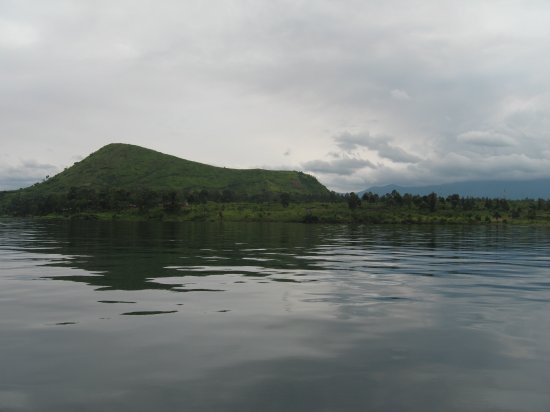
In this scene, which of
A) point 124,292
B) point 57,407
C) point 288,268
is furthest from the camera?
point 288,268

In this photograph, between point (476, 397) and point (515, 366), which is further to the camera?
point (515, 366)

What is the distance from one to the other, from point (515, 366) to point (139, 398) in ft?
43.8

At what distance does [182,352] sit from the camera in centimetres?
1858

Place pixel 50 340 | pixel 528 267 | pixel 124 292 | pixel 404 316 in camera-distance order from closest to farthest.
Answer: pixel 50 340 < pixel 404 316 < pixel 124 292 < pixel 528 267

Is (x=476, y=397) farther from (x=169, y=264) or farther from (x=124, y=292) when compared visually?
(x=169, y=264)

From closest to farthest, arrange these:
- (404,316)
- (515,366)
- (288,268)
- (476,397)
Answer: (476,397)
(515,366)
(404,316)
(288,268)

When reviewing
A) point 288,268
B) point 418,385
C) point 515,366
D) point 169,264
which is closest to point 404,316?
point 515,366

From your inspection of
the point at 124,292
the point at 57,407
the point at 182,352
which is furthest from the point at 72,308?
the point at 57,407

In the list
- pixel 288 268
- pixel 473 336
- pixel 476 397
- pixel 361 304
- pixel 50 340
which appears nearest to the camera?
pixel 476 397

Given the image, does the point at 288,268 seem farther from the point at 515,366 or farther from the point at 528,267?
the point at 515,366

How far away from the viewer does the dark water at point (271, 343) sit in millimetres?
14344

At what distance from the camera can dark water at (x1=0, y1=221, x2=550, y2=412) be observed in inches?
565

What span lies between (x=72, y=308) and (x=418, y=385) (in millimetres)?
19631

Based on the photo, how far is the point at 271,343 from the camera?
20.2 meters
